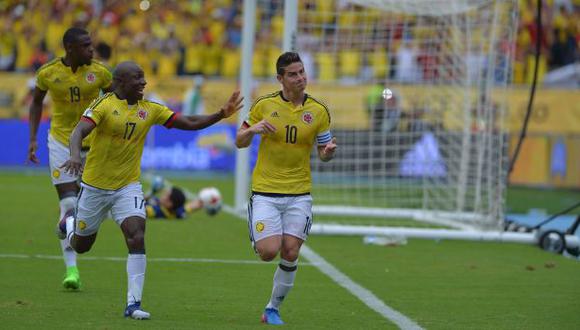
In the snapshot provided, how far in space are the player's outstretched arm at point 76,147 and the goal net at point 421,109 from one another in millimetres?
7777

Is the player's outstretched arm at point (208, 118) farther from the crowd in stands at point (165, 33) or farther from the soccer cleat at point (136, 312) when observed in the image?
the crowd in stands at point (165, 33)

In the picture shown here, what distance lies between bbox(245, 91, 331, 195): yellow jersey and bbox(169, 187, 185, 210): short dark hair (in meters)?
8.30

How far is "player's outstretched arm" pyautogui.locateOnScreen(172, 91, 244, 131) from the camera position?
856cm

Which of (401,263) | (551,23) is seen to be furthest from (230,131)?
(401,263)

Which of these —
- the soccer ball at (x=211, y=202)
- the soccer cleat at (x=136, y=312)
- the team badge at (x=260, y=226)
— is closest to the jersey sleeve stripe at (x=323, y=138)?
the team badge at (x=260, y=226)

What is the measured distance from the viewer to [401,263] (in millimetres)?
12414

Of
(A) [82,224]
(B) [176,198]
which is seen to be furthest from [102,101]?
(B) [176,198]

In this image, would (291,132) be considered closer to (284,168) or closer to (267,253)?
(284,168)

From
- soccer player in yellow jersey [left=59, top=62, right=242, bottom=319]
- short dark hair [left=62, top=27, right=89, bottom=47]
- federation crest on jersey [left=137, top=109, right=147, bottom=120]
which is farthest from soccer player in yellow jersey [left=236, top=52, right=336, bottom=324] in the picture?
short dark hair [left=62, top=27, right=89, bottom=47]

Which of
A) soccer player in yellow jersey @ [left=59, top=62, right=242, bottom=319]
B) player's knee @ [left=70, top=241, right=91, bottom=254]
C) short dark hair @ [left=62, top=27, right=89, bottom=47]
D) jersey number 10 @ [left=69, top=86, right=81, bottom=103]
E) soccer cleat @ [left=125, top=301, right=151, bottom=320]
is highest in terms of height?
short dark hair @ [left=62, top=27, right=89, bottom=47]

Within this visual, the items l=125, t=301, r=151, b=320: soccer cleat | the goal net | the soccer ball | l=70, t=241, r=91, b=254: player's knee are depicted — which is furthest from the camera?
the soccer ball

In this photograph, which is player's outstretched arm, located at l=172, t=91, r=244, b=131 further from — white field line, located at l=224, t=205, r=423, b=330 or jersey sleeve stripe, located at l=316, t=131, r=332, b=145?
white field line, located at l=224, t=205, r=423, b=330

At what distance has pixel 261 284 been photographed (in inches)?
412

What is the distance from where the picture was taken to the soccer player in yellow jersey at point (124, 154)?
27.3ft
